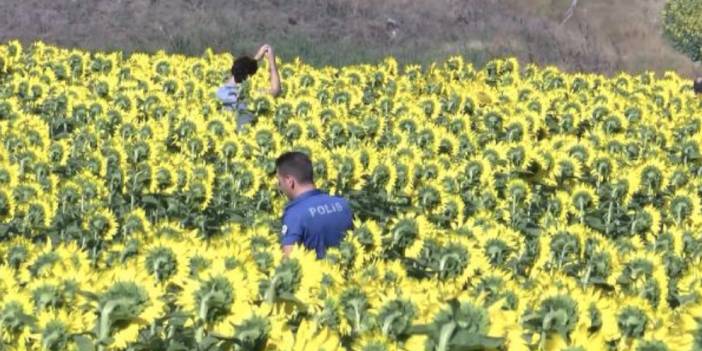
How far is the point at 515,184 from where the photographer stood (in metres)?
9.66

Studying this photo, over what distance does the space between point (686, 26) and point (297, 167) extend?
142 feet

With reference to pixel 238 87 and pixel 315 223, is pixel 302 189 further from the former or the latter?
pixel 238 87

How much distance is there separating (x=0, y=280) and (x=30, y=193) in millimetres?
3412

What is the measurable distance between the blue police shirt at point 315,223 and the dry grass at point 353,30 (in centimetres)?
2369

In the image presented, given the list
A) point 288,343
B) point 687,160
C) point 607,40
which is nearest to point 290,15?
point 607,40

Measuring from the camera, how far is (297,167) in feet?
24.3

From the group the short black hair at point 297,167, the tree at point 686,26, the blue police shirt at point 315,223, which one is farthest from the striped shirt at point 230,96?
the tree at point 686,26

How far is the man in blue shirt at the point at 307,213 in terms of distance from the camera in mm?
7191

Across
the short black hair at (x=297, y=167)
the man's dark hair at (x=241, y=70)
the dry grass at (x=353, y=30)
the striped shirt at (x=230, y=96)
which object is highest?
the dry grass at (x=353, y=30)

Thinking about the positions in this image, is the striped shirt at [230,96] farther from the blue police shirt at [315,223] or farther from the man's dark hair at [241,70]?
the blue police shirt at [315,223]

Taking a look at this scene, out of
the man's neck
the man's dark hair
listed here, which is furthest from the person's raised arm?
the man's neck

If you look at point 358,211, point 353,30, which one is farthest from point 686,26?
point 358,211

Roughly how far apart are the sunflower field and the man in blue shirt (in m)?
0.21

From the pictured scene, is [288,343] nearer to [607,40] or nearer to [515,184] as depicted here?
[515,184]
